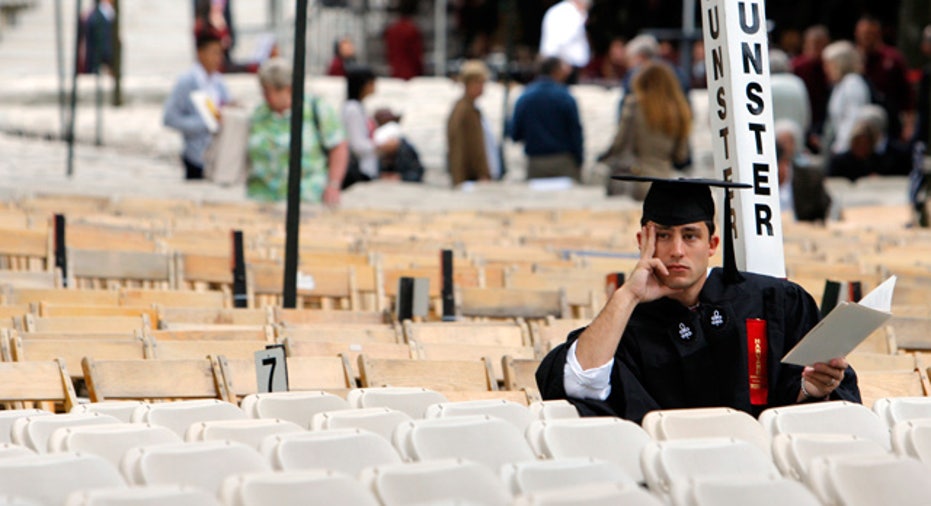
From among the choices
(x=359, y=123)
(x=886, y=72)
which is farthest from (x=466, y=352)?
(x=886, y=72)

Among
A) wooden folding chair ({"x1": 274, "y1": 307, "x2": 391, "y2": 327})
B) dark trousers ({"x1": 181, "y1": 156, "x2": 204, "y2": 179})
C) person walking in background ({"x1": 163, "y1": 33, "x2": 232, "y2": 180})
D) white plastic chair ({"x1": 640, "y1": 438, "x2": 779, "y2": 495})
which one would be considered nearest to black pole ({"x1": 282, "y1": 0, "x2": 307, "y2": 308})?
wooden folding chair ({"x1": 274, "y1": 307, "x2": 391, "y2": 327})

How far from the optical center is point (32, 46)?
1055 inches

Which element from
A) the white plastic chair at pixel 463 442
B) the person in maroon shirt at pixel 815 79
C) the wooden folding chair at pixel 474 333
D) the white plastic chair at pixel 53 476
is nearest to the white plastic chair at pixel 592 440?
the white plastic chair at pixel 463 442

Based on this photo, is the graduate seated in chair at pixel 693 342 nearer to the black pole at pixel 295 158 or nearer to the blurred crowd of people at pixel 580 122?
the black pole at pixel 295 158

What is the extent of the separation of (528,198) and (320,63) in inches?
301

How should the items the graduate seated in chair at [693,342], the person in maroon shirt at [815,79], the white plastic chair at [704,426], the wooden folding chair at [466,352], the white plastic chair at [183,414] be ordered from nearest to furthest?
the white plastic chair at [704,426]
the white plastic chair at [183,414]
the graduate seated in chair at [693,342]
the wooden folding chair at [466,352]
the person in maroon shirt at [815,79]

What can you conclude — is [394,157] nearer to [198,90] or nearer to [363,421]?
[198,90]

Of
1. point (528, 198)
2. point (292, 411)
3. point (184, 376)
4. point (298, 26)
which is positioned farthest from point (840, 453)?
point (528, 198)

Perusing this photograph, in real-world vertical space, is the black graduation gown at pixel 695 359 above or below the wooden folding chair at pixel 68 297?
above

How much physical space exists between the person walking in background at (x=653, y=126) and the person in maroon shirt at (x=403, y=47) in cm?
887

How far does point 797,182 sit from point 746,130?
303 inches

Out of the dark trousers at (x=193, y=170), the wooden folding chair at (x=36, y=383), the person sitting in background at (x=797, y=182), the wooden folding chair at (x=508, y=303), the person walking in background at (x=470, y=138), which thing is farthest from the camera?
the person walking in background at (x=470, y=138)

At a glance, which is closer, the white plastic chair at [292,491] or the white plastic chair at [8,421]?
the white plastic chair at [292,491]

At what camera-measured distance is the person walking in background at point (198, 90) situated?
47.6 ft
